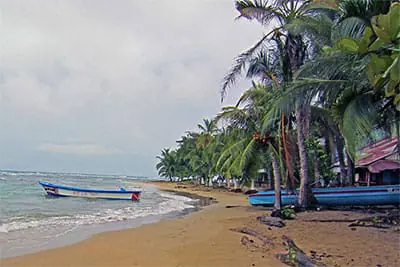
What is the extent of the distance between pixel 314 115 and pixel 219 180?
31635 mm

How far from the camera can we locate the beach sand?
5.78 m

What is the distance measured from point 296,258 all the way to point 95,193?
1801cm

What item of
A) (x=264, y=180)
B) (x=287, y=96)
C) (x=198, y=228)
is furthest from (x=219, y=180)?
(x=287, y=96)

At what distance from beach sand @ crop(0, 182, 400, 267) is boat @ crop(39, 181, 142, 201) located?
11685mm

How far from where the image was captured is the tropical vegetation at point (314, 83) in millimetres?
3043

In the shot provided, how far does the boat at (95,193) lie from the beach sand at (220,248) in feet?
38.3

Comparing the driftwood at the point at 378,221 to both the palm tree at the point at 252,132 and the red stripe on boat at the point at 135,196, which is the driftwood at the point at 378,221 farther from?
the red stripe on boat at the point at 135,196

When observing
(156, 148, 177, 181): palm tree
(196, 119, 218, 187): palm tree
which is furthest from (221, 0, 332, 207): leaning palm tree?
(156, 148, 177, 181): palm tree

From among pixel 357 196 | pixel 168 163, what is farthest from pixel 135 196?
pixel 168 163

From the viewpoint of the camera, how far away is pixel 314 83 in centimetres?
643

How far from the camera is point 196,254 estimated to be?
21.2 feet

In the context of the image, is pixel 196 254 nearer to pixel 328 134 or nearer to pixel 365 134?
pixel 365 134

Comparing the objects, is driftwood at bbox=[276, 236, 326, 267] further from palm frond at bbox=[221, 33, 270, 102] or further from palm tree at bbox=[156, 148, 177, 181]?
palm tree at bbox=[156, 148, 177, 181]

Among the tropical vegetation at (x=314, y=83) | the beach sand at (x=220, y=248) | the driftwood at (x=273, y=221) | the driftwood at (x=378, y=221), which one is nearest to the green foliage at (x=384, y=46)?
the tropical vegetation at (x=314, y=83)
